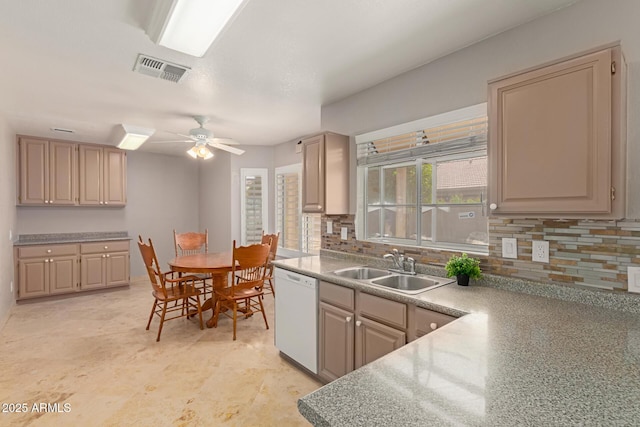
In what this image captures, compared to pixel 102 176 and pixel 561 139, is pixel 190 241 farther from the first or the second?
pixel 561 139

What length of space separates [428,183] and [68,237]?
5.55 meters

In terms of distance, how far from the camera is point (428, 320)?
1679 millimetres

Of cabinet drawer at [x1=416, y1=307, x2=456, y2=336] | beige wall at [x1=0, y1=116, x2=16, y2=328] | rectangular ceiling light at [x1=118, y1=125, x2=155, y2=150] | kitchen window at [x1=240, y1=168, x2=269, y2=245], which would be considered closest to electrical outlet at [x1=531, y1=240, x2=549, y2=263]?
cabinet drawer at [x1=416, y1=307, x2=456, y2=336]

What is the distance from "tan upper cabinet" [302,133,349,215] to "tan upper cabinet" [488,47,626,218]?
1.47 meters

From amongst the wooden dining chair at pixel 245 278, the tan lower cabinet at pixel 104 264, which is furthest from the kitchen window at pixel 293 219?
the tan lower cabinet at pixel 104 264

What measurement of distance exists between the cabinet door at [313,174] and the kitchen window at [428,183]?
0.37 metres

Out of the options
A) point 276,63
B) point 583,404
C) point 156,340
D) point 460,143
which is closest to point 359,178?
point 460,143

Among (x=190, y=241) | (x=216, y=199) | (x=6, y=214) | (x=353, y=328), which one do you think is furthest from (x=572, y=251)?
(x=6, y=214)

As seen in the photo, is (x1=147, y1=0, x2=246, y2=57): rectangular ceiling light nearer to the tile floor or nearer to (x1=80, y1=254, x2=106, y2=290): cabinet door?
the tile floor

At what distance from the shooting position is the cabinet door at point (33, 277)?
4.35 meters

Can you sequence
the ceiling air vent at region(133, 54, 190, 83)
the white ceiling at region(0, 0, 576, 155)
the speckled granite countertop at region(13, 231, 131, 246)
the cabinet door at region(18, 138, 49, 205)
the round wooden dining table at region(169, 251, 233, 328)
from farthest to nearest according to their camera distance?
the speckled granite countertop at region(13, 231, 131, 246) → the cabinet door at region(18, 138, 49, 205) → the round wooden dining table at region(169, 251, 233, 328) → the ceiling air vent at region(133, 54, 190, 83) → the white ceiling at region(0, 0, 576, 155)

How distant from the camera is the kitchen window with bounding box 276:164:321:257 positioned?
467cm

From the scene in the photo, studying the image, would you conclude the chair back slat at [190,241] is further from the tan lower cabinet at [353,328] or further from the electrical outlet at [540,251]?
the electrical outlet at [540,251]

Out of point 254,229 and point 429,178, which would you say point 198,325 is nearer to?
point 254,229
